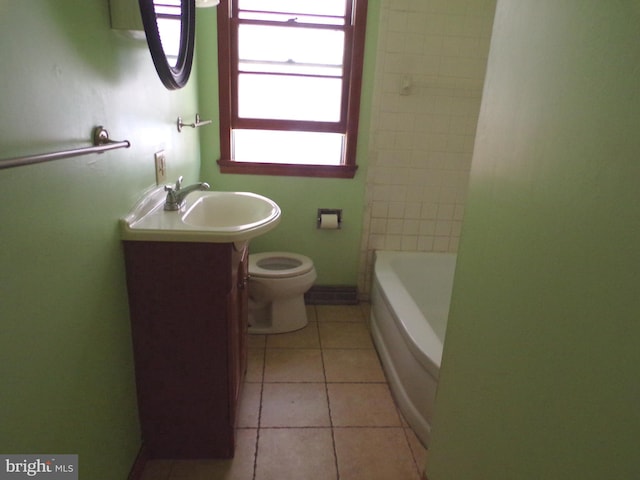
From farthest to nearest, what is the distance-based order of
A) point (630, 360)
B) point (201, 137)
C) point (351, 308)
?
point (351, 308) < point (201, 137) < point (630, 360)

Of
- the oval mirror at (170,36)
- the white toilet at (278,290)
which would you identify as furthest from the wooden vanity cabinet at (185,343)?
the white toilet at (278,290)

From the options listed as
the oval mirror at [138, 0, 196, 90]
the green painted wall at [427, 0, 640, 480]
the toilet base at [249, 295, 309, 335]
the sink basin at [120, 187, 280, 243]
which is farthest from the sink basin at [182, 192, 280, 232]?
the green painted wall at [427, 0, 640, 480]

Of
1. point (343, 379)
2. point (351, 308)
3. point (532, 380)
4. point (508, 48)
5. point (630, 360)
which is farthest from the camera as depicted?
point (351, 308)

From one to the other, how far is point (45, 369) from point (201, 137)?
1.90m

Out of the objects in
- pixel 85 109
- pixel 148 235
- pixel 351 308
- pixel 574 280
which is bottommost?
pixel 351 308

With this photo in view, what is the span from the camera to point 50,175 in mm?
864

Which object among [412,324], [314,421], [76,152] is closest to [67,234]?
[76,152]

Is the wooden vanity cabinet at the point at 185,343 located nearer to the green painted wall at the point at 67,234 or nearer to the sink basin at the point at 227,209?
the green painted wall at the point at 67,234

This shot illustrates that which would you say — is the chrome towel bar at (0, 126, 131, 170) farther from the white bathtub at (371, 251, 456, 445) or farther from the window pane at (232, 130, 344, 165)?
the window pane at (232, 130, 344, 165)

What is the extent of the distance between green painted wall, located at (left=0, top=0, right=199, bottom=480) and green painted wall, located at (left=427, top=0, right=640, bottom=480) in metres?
0.98

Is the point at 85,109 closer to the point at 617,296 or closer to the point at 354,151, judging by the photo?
the point at 617,296

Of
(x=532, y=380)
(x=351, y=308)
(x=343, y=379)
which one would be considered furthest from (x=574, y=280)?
(x=351, y=308)

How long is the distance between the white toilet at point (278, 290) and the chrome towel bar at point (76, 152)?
1.25 metres

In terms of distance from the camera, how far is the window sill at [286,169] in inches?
101
